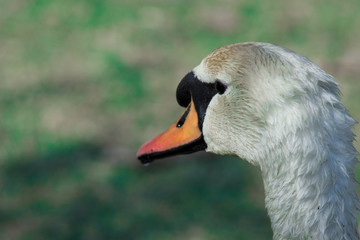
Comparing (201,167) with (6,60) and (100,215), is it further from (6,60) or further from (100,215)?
(6,60)

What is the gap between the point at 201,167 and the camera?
9.42 feet

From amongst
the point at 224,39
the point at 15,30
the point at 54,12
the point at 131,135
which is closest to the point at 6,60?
the point at 15,30

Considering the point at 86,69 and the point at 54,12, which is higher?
the point at 54,12

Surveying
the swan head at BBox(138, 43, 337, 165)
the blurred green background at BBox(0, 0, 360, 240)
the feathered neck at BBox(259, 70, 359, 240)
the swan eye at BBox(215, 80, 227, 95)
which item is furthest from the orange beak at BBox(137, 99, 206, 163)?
the blurred green background at BBox(0, 0, 360, 240)

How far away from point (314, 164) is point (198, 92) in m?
0.42

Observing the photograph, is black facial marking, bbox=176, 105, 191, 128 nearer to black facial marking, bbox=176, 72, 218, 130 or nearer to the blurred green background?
black facial marking, bbox=176, 72, 218, 130

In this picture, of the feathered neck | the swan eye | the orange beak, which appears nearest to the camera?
the feathered neck

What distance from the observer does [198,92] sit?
1.54 meters

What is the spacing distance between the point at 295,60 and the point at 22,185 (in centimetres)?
187

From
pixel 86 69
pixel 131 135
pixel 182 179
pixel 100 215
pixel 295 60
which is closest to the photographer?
pixel 295 60

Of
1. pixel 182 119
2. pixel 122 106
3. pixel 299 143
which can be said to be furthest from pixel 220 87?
pixel 122 106

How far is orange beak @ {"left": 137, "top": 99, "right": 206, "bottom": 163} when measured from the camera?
1581 millimetres

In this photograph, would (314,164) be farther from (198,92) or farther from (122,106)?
(122,106)

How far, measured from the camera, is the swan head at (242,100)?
4.17 ft
